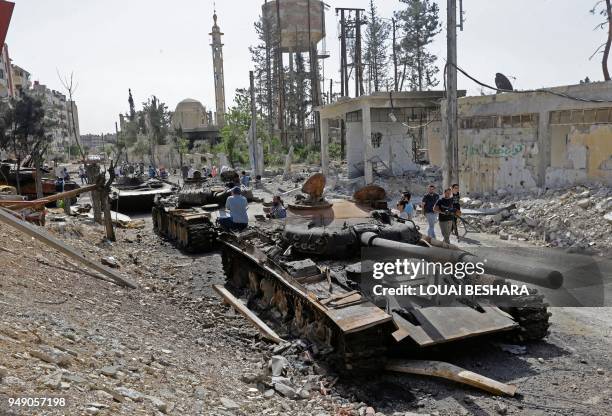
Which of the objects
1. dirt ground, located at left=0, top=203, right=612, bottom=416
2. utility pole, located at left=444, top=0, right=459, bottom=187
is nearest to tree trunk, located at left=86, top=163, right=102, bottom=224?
dirt ground, located at left=0, top=203, right=612, bottom=416

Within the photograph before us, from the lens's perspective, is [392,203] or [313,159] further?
[313,159]

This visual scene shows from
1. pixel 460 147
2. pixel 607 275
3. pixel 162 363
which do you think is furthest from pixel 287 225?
pixel 460 147

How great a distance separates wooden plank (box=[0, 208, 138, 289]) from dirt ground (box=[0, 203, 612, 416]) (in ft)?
0.81

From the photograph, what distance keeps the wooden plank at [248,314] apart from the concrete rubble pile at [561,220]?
759 cm

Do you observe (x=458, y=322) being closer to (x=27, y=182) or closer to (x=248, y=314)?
(x=248, y=314)

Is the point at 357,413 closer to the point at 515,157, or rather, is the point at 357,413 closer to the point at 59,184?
the point at 515,157

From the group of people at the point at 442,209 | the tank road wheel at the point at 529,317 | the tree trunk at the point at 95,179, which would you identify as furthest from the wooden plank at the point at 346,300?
the tree trunk at the point at 95,179

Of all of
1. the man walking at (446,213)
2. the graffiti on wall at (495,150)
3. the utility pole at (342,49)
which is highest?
the utility pole at (342,49)

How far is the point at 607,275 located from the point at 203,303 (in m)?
7.36

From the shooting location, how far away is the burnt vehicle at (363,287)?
20.1 ft

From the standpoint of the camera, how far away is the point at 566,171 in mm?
14867

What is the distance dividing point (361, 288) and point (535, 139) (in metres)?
10.7

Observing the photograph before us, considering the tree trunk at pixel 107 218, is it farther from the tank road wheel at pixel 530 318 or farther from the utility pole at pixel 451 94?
the tank road wheel at pixel 530 318

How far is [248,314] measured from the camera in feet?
27.6
